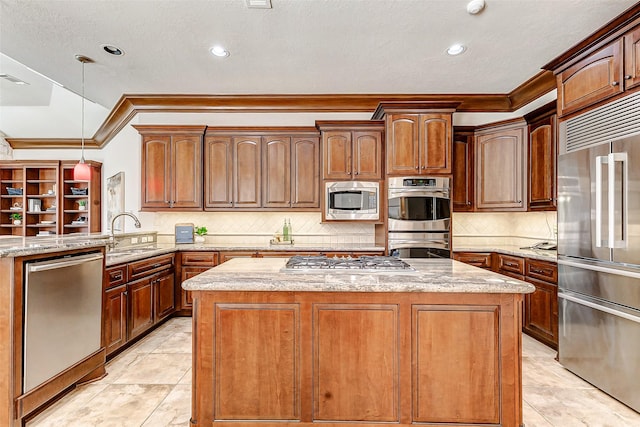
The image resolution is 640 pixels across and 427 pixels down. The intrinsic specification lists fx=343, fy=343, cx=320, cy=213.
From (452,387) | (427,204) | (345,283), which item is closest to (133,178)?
(427,204)

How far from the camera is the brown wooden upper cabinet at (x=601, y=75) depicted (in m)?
2.29

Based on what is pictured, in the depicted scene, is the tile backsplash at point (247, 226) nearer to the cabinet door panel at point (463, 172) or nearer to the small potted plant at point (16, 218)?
the cabinet door panel at point (463, 172)

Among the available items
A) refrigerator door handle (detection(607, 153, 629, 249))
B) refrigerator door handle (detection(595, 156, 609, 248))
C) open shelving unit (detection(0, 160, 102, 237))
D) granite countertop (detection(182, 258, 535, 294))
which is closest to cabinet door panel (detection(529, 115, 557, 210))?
refrigerator door handle (detection(595, 156, 609, 248))

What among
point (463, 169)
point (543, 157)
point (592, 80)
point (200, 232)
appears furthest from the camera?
point (200, 232)

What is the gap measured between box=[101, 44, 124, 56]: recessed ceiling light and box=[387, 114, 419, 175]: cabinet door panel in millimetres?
2820

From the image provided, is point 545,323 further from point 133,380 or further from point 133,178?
point 133,178

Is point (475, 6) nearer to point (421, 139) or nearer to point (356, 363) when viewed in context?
point (421, 139)

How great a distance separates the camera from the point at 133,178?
495 cm

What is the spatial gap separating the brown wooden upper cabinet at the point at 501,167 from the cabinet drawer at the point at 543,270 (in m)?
0.85

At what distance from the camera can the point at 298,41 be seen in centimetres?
301

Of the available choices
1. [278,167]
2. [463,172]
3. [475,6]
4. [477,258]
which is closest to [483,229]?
[477,258]

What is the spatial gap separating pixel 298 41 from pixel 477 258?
3112 millimetres

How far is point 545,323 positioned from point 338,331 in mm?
2623

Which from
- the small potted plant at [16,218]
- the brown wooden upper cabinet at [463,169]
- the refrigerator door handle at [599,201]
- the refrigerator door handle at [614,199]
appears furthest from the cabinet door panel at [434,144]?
the small potted plant at [16,218]
